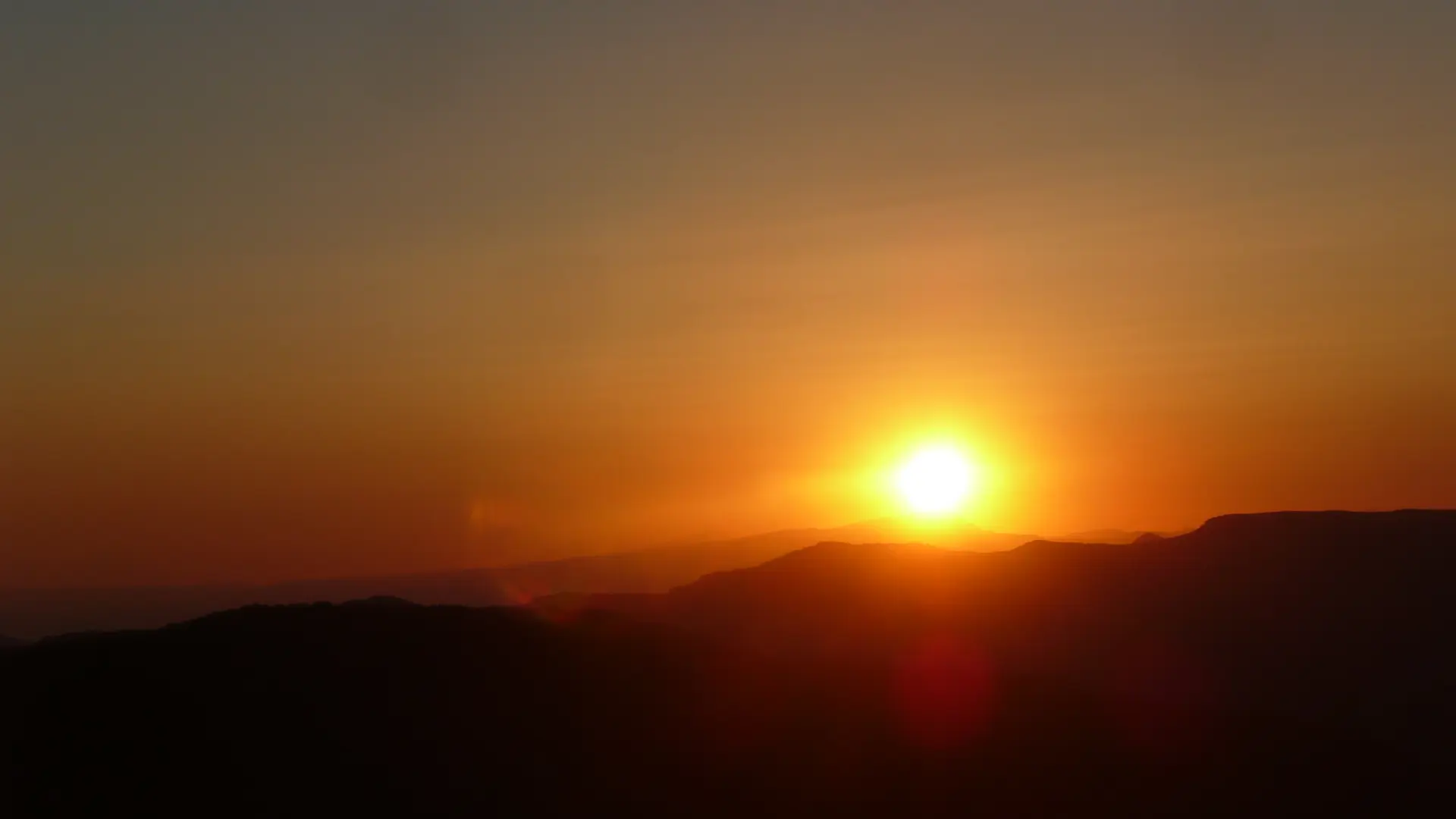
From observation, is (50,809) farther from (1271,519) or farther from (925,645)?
(1271,519)

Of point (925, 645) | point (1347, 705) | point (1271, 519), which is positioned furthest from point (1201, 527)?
point (925, 645)

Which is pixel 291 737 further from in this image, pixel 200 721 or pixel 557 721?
pixel 557 721

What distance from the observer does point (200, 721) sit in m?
27.8

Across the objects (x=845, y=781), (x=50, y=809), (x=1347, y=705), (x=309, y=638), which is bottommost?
(x=1347, y=705)

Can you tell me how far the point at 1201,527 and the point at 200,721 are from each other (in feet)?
240

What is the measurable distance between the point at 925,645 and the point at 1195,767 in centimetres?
3268

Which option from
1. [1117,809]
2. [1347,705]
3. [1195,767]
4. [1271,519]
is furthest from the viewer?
[1271,519]

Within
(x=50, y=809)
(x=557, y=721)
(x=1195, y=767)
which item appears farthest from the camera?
(x=1195, y=767)

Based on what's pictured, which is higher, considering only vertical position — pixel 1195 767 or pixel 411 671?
pixel 411 671

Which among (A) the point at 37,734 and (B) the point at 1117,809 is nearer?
(A) the point at 37,734

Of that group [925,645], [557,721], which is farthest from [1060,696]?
[925,645]

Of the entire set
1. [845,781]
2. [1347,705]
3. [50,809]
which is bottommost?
[1347,705]

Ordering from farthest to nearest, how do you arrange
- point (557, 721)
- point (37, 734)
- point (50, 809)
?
point (557, 721) → point (37, 734) → point (50, 809)

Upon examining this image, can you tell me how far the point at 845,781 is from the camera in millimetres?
31719
